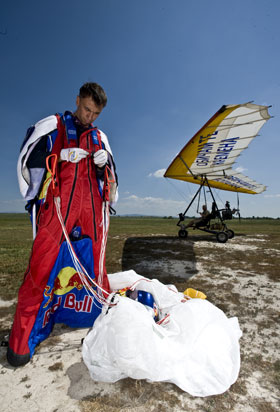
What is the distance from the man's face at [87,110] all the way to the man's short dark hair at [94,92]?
1.3 inches

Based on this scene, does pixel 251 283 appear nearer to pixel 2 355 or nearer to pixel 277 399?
pixel 277 399

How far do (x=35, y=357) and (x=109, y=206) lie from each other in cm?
156

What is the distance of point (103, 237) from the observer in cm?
215

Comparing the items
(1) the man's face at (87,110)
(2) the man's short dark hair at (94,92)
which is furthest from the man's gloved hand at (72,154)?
(2) the man's short dark hair at (94,92)

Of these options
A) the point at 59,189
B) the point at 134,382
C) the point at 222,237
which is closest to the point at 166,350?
the point at 134,382

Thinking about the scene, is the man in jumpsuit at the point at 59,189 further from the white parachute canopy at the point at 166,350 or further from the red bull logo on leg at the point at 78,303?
the white parachute canopy at the point at 166,350

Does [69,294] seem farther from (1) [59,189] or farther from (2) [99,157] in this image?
(2) [99,157]

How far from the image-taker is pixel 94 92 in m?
1.84

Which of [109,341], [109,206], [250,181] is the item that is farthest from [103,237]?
[250,181]

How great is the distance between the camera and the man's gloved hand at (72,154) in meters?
1.84

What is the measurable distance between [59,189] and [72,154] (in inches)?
14.1

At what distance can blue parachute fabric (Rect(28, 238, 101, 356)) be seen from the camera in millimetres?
2059

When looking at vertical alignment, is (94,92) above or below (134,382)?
above

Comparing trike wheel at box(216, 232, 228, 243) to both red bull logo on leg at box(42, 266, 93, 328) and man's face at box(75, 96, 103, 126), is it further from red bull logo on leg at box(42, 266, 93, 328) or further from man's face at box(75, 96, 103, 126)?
man's face at box(75, 96, 103, 126)
